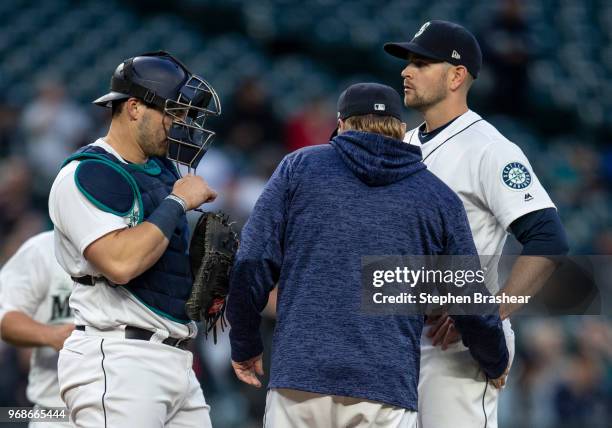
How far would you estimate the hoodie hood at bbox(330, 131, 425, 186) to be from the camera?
11.6 ft

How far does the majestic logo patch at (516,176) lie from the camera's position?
3.97 metres

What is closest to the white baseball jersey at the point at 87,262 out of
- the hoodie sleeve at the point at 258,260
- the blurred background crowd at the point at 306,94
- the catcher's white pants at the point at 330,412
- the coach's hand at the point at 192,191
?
the coach's hand at the point at 192,191

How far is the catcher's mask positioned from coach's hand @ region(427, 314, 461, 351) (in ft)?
3.60

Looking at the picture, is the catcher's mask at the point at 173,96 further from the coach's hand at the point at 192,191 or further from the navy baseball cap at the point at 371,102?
the navy baseball cap at the point at 371,102

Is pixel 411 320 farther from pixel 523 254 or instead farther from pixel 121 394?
pixel 121 394

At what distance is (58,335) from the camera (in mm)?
4633

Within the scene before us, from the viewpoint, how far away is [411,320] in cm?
354

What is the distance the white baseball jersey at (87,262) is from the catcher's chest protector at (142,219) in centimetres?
3

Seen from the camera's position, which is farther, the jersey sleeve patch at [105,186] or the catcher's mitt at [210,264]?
the catcher's mitt at [210,264]

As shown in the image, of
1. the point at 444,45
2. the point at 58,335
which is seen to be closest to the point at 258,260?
the point at 444,45

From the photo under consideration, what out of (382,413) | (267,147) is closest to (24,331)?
(382,413)

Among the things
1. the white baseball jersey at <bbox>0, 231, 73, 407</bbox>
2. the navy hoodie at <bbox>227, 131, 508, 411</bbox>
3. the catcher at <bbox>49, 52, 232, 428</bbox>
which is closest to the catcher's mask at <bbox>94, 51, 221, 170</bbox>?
the catcher at <bbox>49, 52, 232, 428</bbox>

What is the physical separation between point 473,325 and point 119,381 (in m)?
1.25

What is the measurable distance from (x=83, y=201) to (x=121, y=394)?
681 millimetres
